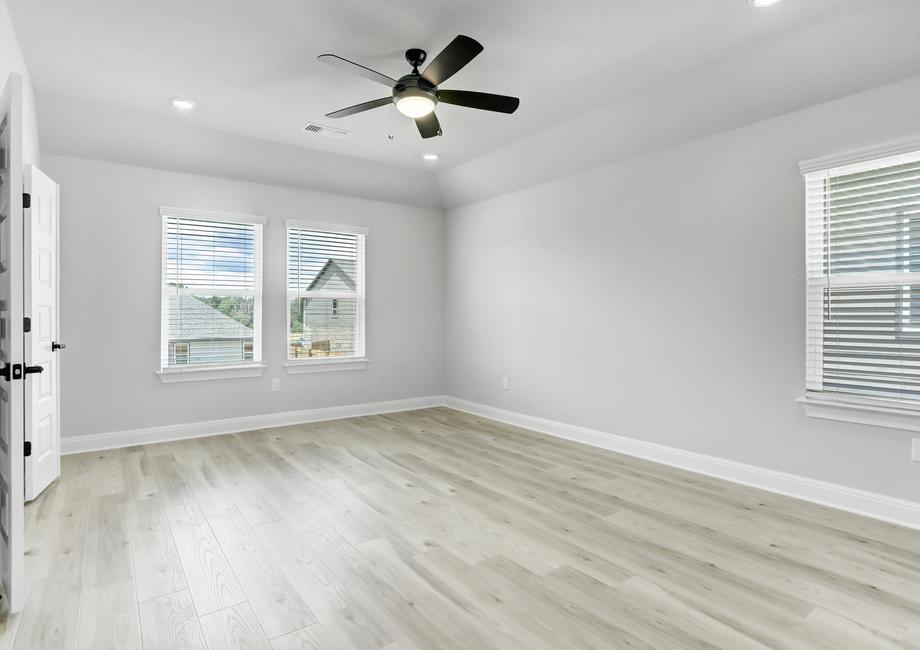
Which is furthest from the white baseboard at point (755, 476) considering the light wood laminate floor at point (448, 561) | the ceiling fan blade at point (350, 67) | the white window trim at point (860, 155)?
the ceiling fan blade at point (350, 67)

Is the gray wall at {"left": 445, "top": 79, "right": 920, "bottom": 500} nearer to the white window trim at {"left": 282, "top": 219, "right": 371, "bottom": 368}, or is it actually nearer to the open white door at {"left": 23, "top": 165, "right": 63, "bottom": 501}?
the white window trim at {"left": 282, "top": 219, "right": 371, "bottom": 368}

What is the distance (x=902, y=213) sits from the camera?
9.53 feet

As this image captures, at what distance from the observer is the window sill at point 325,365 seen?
5.32 metres

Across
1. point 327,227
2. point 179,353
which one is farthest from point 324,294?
point 179,353

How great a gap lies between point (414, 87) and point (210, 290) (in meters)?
3.09

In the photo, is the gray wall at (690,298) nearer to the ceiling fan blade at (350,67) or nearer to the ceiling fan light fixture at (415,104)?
the ceiling fan light fixture at (415,104)

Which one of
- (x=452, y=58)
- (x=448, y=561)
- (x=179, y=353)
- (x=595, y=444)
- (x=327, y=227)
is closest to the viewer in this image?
(x=448, y=561)

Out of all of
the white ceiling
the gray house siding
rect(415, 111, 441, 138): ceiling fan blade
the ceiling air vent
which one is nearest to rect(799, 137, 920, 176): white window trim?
the white ceiling

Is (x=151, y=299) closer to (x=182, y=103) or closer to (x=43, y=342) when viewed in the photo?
(x=43, y=342)

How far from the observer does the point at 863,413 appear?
2.99m

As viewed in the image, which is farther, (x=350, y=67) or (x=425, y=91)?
(x=425, y=91)

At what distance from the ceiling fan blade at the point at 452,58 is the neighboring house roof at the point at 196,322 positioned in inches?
129

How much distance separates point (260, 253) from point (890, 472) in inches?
209

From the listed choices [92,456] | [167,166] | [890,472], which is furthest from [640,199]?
[92,456]
